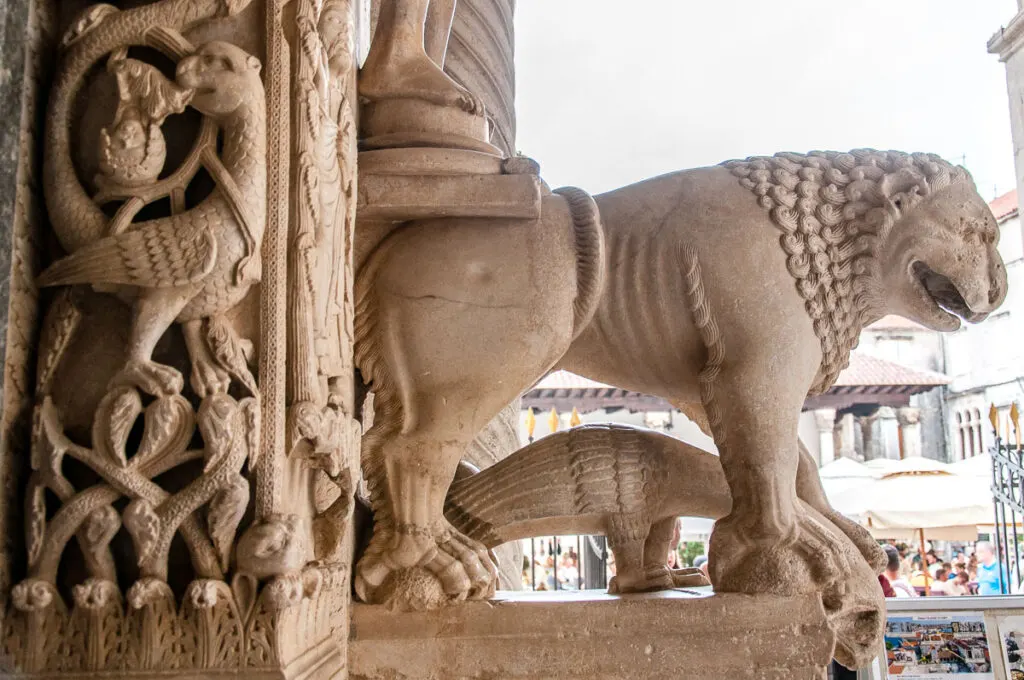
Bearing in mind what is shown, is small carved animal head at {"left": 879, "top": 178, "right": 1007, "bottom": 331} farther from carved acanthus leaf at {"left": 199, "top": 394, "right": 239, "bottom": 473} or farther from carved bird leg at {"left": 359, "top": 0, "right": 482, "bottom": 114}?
carved acanthus leaf at {"left": 199, "top": 394, "right": 239, "bottom": 473}

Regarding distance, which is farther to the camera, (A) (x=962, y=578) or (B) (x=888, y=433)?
(B) (x=888, y=433)

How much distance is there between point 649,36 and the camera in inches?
600

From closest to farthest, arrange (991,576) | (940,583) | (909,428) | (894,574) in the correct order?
(894,574)
(991,576)
(940,583)
(909,428)

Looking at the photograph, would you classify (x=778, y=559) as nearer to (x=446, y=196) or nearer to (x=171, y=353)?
(x=446, y=196)

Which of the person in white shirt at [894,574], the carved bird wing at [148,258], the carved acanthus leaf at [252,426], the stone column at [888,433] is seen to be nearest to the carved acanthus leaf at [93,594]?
the carved acanthus leaf at [252,426]

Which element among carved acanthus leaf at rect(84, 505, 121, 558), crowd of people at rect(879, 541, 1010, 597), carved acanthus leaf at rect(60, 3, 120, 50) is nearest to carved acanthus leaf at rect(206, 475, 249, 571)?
carved acanthus leaf at rect(84, 505, 121, 558)

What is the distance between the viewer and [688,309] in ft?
5.96

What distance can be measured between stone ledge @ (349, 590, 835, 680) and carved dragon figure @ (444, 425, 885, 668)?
0.23 metres

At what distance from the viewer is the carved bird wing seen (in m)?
1.21

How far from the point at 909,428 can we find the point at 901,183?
1515cm

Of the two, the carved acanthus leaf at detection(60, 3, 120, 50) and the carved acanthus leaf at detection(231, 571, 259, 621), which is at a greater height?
the carved acanthus leaf at detection(60, 3, 120, 50)

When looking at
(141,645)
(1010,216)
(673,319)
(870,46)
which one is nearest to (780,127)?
(870,46)

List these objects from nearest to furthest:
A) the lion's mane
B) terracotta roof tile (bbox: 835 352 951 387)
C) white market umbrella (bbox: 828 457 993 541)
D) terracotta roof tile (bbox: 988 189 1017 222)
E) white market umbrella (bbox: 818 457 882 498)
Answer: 1. the lion's mane
2. white market umbrella (bbox: 828 457 993 541)
3. white market umbrella (bbox: 818 457 882 498)
4. terracotta roof tile (bbox: 835 352 951 387)
5. terracotta roof tile (bbox: 988 189 1017 222)

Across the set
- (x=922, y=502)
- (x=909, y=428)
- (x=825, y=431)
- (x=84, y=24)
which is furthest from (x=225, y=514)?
(x=909, y=428)
